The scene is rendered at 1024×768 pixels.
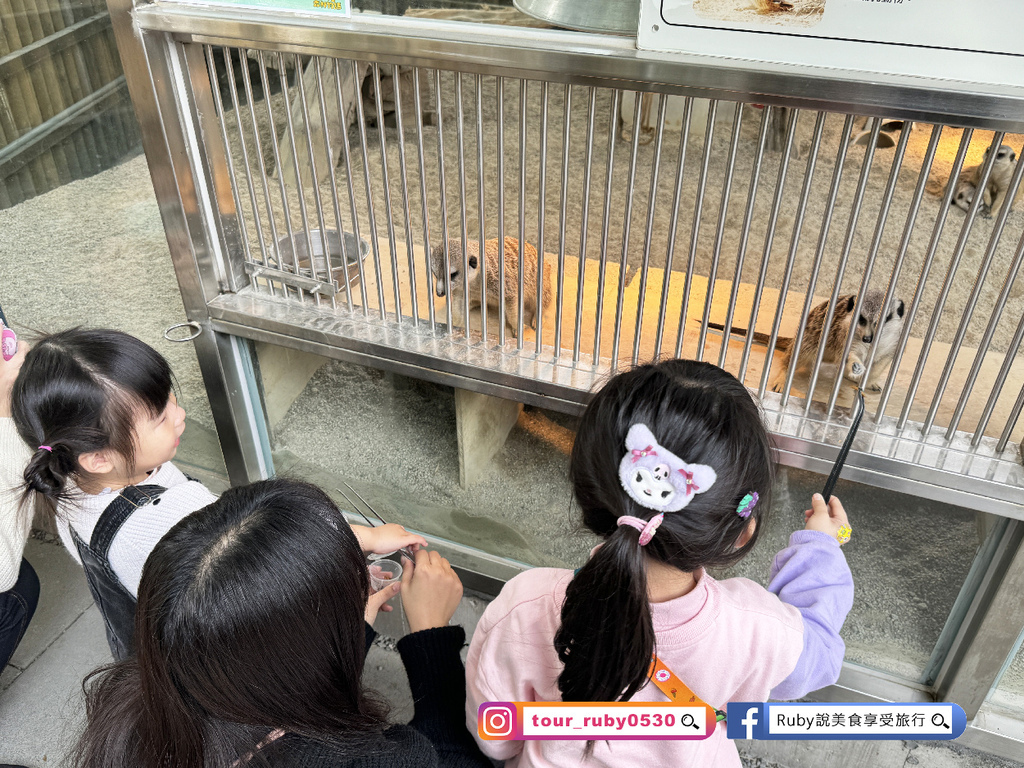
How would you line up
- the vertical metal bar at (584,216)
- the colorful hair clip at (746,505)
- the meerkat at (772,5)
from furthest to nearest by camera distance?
the vertical metal bar at (584,216) → the meerkat at (772,5) → the colorful hair clip at (746,505)

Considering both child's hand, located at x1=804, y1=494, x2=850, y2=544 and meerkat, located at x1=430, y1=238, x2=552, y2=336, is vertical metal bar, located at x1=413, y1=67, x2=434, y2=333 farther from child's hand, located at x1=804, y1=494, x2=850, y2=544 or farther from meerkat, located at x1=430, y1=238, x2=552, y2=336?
child's hand, located at x1=804, y1=494, x2=850, y2=544

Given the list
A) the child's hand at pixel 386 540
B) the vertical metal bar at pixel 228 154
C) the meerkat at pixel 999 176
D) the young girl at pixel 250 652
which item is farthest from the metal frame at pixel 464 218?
the meerkat at pixel 999 176

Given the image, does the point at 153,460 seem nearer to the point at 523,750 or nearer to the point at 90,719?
the point at 90,719

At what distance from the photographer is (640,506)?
2.76ft

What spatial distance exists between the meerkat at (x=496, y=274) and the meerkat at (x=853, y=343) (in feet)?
1.58

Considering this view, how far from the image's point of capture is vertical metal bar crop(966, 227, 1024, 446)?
3.37 ft

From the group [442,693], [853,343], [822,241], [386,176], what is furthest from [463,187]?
[442,693]

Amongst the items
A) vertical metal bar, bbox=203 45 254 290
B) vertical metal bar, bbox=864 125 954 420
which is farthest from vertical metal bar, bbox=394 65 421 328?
vertical metal bar, bbox=864 125 954 420

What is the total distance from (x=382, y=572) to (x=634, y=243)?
2.97 feet

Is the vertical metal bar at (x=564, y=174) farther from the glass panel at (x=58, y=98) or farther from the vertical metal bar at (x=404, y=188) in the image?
the glass panel at (x=58, y=98)

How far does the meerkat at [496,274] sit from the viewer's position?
A: 4.90 ft

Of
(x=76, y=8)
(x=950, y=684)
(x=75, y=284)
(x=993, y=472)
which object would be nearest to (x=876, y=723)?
Answer: (x=993, y=472)

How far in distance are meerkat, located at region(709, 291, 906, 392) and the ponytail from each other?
0.57m

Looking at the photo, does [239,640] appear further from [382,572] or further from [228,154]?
[228,154]
